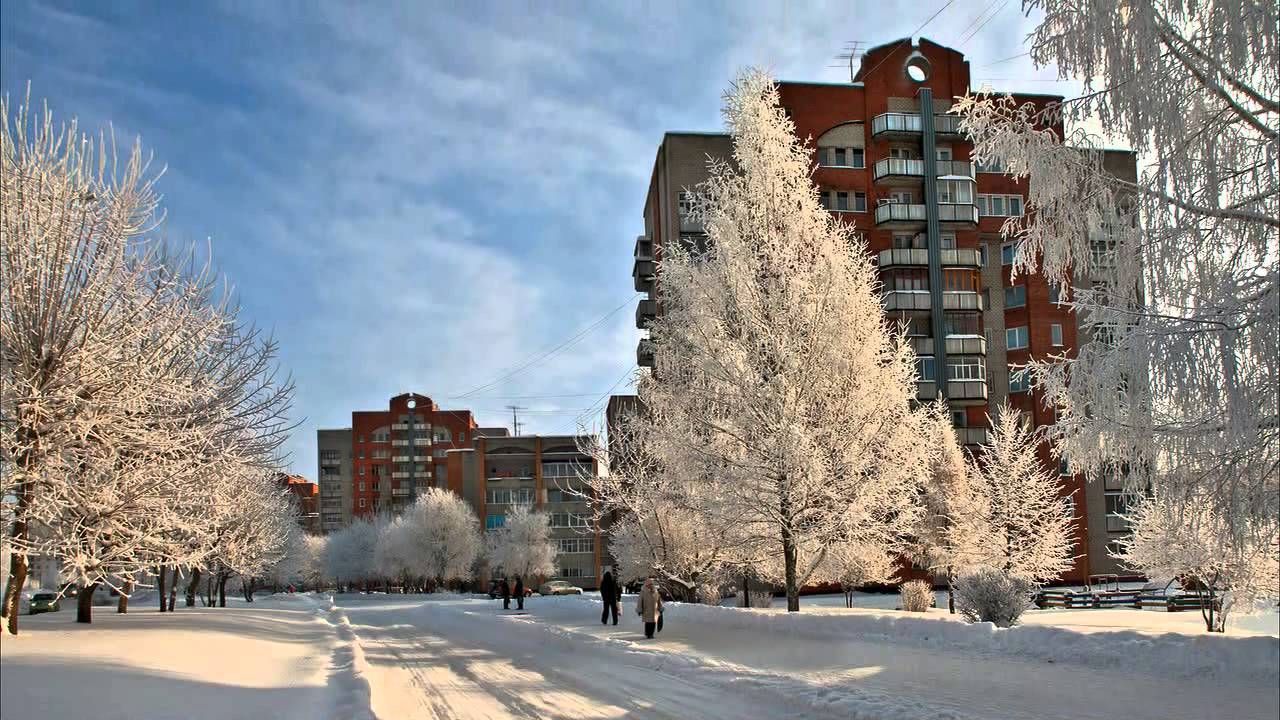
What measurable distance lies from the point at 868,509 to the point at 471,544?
78459 mm

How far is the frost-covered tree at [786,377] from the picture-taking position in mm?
22391

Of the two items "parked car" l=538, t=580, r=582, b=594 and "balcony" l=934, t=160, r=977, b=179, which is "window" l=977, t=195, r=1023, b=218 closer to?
"balcony" l=934, t=160, r=977, b=179

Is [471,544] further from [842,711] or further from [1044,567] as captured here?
[842,711]

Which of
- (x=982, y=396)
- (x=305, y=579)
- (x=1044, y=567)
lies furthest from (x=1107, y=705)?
(x=305, y=579)

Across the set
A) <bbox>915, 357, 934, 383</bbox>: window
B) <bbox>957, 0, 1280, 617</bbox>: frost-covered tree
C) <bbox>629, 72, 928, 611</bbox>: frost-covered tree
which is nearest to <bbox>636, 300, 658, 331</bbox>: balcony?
<bbox>915, 357, 934, 383</bbox>: window

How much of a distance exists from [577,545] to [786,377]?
88.3 m

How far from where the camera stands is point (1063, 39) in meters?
10.6

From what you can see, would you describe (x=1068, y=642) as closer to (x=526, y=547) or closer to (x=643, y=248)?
(x=643, y=248)

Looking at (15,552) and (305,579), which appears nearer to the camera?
(15,552)

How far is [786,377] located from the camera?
22547mm

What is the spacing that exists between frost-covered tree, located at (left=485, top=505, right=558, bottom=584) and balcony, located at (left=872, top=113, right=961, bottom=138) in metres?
52.5

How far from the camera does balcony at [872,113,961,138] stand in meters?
57.8

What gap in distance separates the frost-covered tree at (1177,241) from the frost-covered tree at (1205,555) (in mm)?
125

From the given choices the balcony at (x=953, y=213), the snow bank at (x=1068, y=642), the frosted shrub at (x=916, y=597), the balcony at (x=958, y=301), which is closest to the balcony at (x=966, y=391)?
the balcony at (x=958, y=301)
